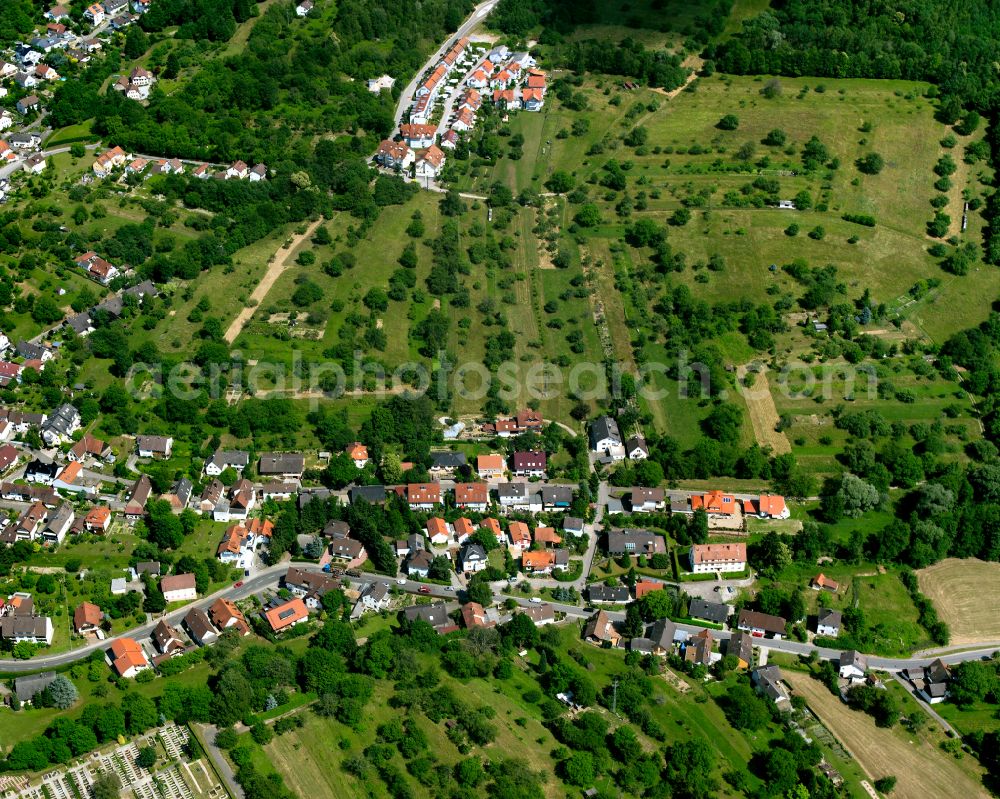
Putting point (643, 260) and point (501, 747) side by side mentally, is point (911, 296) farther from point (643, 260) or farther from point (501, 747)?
point (501, 747)

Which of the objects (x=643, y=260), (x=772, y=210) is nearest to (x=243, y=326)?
(x=643, y=260)

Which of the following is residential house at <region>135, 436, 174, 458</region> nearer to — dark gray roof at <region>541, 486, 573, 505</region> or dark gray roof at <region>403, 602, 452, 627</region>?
dark gray roof at <region>403, 602, 452, 627</region>

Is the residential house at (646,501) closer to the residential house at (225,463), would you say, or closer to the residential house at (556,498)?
the residential house at (556,498)

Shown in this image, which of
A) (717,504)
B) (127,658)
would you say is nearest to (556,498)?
(717,504)

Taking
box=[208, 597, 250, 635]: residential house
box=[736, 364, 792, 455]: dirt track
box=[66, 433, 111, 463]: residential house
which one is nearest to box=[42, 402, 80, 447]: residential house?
box=[66, 433, 111, 463]: residential house

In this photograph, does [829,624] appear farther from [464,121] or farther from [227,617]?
[464,121]

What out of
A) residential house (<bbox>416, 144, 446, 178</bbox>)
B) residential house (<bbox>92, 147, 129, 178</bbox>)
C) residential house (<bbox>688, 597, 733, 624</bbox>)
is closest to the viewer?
residential house (<bbox>688, 597, 733, 624</bbox>)

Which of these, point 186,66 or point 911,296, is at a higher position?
point 186,66
